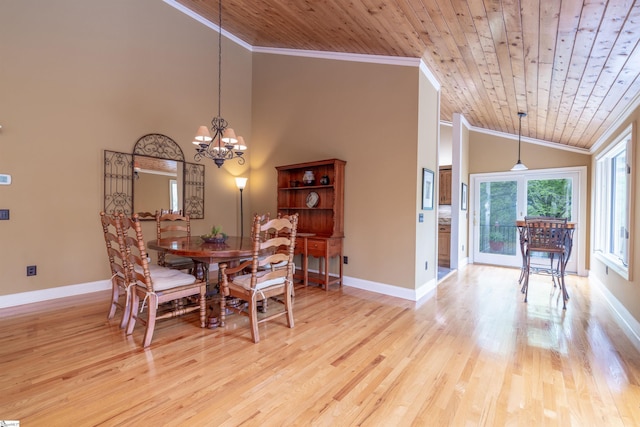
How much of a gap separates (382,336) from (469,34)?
9.02ft

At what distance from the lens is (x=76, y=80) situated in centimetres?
360

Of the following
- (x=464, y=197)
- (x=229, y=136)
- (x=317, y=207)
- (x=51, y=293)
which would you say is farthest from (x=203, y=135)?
(x=464, y=197)

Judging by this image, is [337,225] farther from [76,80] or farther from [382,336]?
[76,80]

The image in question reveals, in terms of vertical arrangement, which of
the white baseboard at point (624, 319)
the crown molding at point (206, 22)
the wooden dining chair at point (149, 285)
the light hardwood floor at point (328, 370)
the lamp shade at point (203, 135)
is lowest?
the light hardwood floor at point (328, 370)

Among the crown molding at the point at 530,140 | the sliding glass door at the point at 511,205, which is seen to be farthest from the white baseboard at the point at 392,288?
the crown molding at the point at 530,140

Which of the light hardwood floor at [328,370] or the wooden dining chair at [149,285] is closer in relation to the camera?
the light hardwood floor at [328,370]

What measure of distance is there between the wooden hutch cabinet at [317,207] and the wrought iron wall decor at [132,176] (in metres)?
1.31

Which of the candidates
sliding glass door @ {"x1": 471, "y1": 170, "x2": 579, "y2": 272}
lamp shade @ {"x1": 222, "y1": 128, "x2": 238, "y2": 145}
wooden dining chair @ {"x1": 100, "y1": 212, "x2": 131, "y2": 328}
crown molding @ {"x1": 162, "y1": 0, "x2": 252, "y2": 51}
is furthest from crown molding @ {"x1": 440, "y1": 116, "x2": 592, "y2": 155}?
wooden dining chair @ {"x1": 100, "y1": 212, "x2": 131, "y2": 328}

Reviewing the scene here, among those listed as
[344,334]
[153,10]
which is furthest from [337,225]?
[153,10]

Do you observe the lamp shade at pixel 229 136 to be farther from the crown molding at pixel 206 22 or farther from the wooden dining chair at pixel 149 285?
the crown molding at pixel 206 22

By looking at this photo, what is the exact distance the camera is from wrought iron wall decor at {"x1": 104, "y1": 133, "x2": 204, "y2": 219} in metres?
3.89

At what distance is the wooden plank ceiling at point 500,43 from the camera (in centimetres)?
209

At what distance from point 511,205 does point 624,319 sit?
126 inches

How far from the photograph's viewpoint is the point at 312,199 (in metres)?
4.57
